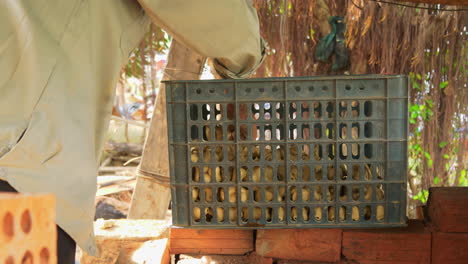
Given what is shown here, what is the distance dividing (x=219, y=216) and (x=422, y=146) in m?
3.09

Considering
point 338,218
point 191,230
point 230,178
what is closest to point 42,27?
point 230,178

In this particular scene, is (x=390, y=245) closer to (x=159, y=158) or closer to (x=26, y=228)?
(x=26, y=228)

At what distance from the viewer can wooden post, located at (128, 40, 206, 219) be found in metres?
3.32

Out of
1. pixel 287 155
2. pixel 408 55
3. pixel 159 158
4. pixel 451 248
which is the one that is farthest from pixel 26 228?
pixel 408 55

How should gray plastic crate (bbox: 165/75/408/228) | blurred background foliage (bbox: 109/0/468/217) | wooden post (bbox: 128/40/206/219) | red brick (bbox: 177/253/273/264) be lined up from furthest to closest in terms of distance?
blurred background foliage (bbox: 109/0/468/217) < wooden post (bbox: 128/40/206/219) < red brick (bbox: 177/253/273/264) < gray plastic crate (bbox: 165/75/408/228)

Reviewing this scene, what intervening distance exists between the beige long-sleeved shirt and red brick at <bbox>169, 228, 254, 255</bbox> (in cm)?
62

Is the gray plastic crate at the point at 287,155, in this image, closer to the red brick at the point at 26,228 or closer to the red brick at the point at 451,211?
the red brick at the point at 451,211

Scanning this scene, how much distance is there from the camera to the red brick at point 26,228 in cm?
45

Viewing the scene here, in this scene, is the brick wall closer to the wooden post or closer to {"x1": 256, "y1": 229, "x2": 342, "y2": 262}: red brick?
{"x1": 256, "y1": 229, "x2": 342, "y2": 262}: red brick

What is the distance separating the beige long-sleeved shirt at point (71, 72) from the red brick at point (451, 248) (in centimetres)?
113

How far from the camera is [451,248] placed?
1.84 meters

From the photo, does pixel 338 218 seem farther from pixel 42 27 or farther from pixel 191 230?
pixel 42 27

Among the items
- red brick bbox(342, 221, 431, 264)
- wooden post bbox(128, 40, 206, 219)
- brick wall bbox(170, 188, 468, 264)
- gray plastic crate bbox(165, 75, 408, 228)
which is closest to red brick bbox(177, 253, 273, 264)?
brick wall bbox(170, 188, 468, 264)

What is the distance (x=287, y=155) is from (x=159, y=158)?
175cm
